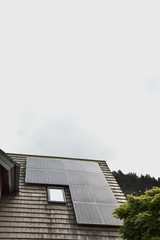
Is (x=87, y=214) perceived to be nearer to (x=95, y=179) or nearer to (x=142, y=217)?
(x=95, y=179)

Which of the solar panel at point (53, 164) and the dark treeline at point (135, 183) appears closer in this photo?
the solar panel at point (53, 164)

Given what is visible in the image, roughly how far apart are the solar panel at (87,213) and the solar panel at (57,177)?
1674mm

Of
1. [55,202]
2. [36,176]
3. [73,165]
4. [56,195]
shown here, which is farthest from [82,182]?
[36,176]

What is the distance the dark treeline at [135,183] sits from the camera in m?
60.7

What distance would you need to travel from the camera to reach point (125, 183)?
61.7m

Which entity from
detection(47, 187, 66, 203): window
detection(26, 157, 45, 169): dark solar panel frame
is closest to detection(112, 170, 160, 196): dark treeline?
detection(26, 157, 45, 169): dark solar panel frame

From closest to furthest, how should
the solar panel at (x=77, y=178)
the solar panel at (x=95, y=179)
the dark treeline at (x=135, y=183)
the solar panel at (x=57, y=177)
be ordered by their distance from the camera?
the solar panel at (x=57, y=177) → the solar panel at (x=77, y=178) → the solar panel at (x=95, y=179) → the dark treeline at (x=135, y=183)

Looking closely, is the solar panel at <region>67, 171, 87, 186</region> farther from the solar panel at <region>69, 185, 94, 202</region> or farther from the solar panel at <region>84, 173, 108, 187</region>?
the solar panel at <region>69, 185, 94, 202</region>

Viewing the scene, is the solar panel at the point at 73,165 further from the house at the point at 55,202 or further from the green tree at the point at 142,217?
the green tree at the point at 142,217

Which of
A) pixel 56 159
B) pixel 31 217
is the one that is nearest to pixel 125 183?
pixel 56 159

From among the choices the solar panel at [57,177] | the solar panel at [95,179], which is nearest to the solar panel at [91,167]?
the solar panel at [95,179]

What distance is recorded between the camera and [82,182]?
32.5 feet

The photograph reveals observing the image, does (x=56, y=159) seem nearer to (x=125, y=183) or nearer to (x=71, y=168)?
(x=71, y=168)

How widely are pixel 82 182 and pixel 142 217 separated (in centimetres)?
476
